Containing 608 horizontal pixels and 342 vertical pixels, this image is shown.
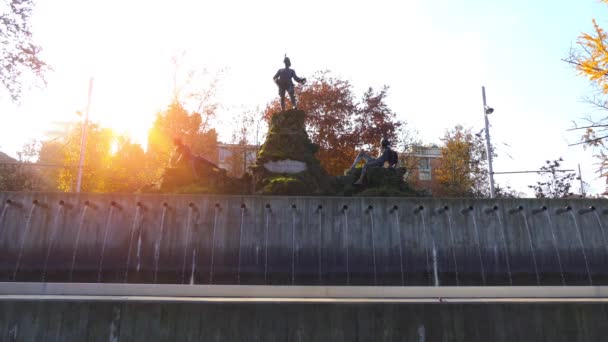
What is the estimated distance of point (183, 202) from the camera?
1173 centimetres

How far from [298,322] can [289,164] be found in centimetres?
930

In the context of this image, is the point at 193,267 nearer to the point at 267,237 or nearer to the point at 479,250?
the point at 267,237

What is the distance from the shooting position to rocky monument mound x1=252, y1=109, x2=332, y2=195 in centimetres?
1392

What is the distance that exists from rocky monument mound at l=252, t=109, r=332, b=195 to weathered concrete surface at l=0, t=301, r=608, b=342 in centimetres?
775

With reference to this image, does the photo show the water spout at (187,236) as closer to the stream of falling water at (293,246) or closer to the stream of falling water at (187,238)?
the stream of falling water at (187,238)

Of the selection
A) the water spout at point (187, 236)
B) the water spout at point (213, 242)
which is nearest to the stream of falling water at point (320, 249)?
the water spout at point (213, 242)

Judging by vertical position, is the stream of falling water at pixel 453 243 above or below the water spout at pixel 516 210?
below

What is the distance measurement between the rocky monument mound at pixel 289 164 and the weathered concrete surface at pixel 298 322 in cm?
775

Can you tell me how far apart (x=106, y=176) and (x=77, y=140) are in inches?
191

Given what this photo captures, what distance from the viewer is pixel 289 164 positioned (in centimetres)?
1509

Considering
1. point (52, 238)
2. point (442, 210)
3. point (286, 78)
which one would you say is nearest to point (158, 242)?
point (52, 238)

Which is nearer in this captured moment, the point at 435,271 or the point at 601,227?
the point at 435,271

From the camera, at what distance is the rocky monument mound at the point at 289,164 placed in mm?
13922

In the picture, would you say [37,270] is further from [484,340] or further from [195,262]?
[484,340]
